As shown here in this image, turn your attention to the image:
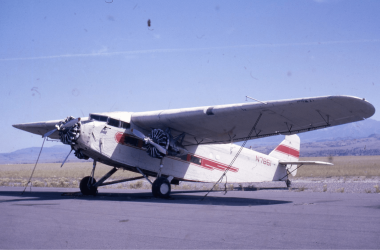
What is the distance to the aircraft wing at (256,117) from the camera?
36.0 feet

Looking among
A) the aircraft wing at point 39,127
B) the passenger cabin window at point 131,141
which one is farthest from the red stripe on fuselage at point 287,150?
the aircraft wing at point 39,127

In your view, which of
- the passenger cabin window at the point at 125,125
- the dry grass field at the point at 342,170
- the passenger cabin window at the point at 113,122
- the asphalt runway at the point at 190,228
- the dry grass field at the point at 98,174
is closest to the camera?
the asphalt runway at the point at 190,228

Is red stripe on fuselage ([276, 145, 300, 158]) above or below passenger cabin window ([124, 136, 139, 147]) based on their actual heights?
above

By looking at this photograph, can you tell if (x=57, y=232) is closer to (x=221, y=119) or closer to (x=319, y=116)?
(x=221, y=119)

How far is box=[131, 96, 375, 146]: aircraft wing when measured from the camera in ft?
36.0

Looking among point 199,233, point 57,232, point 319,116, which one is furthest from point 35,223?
point 319,116

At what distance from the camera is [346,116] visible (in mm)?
11641

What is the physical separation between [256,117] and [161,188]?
4.73 meters

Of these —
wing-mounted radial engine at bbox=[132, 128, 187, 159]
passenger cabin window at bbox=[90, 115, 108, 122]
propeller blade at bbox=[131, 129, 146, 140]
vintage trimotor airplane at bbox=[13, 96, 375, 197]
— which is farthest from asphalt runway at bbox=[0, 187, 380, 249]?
passenger cabin window at bbox=[90, 115, 108, 122]

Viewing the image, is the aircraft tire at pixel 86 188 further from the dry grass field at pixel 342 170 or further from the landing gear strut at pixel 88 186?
the dry grass field at pixel 342 170

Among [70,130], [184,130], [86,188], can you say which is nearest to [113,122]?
[70,130]

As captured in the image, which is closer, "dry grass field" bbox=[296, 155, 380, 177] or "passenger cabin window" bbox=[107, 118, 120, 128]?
"passenger cabin window" bbox=[107, 118, 120, 128]

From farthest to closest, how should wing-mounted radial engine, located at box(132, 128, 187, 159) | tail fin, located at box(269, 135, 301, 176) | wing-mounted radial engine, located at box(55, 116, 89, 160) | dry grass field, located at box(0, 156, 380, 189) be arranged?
1. dry grass field, located at box(0, 156, 380, 189)
2. tail fin, located at box(269, 135, 301, 176)
3. wing-mounted radial engine, located at box(132, 128, 187, 159)
4. wing-mounted radial engine, located at box(55, 116, 89, 160)

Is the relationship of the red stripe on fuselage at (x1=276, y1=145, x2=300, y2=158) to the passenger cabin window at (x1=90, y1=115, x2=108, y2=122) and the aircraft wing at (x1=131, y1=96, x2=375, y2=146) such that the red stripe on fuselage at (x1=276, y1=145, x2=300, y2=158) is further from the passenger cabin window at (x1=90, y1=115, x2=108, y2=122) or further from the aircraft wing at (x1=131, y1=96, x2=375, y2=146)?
the passenger cabin window at (x1=90, y1=115, x2=108, y2=122)
